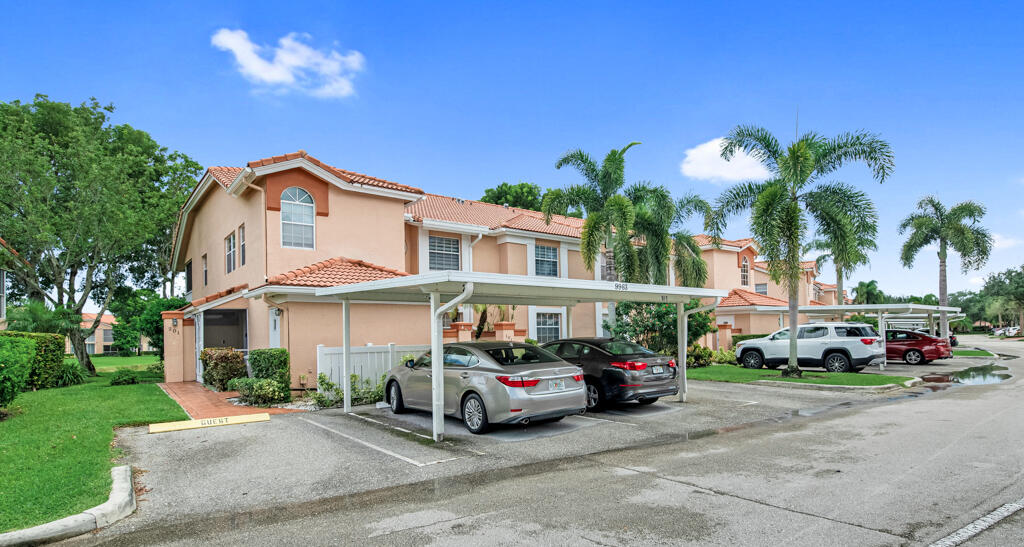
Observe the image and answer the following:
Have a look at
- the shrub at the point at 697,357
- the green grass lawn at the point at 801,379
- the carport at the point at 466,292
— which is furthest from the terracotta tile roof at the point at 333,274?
the shrub at the point at 697,357

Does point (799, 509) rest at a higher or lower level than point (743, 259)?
lower

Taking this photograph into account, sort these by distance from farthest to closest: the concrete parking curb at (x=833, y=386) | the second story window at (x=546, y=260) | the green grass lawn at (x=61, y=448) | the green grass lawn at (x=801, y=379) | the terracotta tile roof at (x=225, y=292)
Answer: the second story window at (x=546, y=260) < the terracotta tile roof at (x=225, y=292) < the green grass lawn at (x=801, y=379) < the concrete parking curb at (x=833, y=386) < the green grass lawn at (x=61, y=448)

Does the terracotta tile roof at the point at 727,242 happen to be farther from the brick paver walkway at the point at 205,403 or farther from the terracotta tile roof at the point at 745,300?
the brick paver walkway at the point at 205,403

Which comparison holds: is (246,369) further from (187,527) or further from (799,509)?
(799,509)

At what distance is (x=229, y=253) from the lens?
19656 mm

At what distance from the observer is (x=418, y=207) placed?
23.9m

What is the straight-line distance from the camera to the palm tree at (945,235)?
28.5 m

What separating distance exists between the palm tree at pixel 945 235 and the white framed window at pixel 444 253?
2259 centimetres

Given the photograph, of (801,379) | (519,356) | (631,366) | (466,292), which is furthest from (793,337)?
(466,292)

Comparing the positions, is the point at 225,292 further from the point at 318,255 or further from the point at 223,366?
the point at 318,255

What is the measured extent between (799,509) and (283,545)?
4516 mm

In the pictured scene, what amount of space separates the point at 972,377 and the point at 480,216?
1822cm

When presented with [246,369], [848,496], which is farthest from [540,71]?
[848,496]

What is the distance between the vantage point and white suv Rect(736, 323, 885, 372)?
1875 cm
